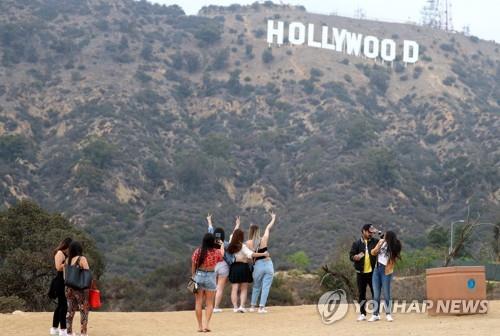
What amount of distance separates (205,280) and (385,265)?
10.6ft

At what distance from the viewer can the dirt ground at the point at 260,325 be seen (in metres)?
14.7

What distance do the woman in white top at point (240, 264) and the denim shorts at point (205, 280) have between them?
3.38 meters

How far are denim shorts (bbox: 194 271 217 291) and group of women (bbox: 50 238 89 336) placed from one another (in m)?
1.77

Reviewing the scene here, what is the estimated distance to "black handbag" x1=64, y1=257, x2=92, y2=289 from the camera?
14.1m

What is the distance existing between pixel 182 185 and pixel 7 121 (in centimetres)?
1599

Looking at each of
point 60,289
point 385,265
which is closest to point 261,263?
point 385,265

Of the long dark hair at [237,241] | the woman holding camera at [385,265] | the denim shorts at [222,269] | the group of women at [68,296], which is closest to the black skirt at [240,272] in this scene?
the denim shorts at [222,269]

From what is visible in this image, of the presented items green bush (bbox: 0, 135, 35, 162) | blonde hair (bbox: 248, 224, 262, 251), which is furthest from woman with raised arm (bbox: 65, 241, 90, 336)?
green bush (bbox: 0, 135, 35, 162)

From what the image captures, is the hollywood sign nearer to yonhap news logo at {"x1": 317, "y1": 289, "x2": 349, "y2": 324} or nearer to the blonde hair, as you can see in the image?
yonhap news logo at {"x1": 317, "y1": 289, "x2": 349, "y2": 324}

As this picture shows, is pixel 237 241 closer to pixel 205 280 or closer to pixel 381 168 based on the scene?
pixel 205 280

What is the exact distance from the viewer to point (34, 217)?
37.3 meters

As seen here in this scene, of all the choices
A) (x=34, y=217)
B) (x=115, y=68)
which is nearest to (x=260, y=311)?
(x=34, y=217)

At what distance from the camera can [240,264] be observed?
1886 centimetres

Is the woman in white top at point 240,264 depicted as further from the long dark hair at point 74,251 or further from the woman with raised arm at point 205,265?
the long dark hair at point 74,251
